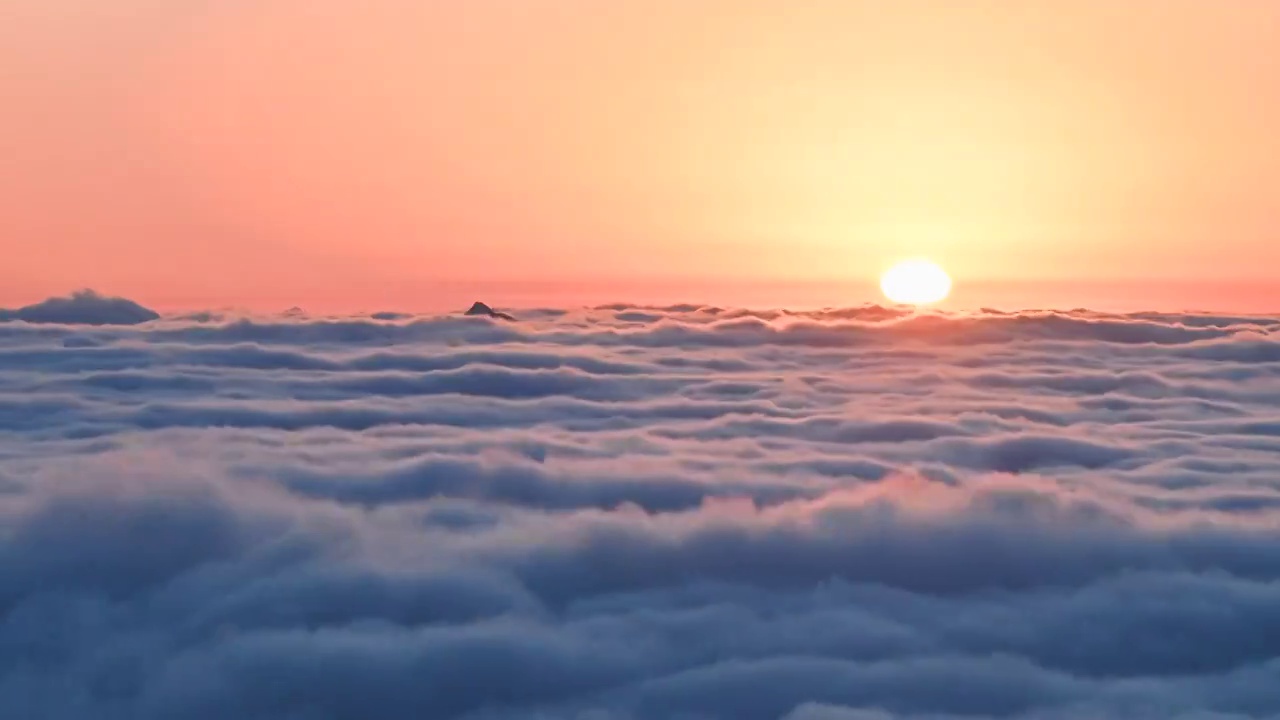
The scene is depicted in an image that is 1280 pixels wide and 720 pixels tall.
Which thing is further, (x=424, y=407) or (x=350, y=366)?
(x=350, y=366)

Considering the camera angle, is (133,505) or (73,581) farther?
(133,505)

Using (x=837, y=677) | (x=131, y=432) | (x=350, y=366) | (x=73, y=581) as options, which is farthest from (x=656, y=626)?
(x=350, y=366)

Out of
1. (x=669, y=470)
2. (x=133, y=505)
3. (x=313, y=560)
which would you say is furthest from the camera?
(x=669, y=470)

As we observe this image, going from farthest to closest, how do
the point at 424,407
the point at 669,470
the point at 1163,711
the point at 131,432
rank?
the point at 424,407 < the point at 131,432 < the point at 669,470 < the point at 1163,711

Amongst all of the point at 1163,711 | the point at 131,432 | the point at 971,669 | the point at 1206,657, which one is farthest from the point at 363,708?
the point at 131,432

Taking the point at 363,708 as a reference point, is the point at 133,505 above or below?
above

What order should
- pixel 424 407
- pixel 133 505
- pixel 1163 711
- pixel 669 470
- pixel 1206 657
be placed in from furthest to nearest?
1. pixel 424 407
2. pixel 669 470
3. pixel 133 505
4. pixel 1206 657
5. pixel 1163 711

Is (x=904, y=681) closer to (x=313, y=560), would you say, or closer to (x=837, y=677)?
(x=837, y=677)

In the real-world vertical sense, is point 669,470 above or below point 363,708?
above

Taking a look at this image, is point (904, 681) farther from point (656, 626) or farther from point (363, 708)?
point (363, 708)
